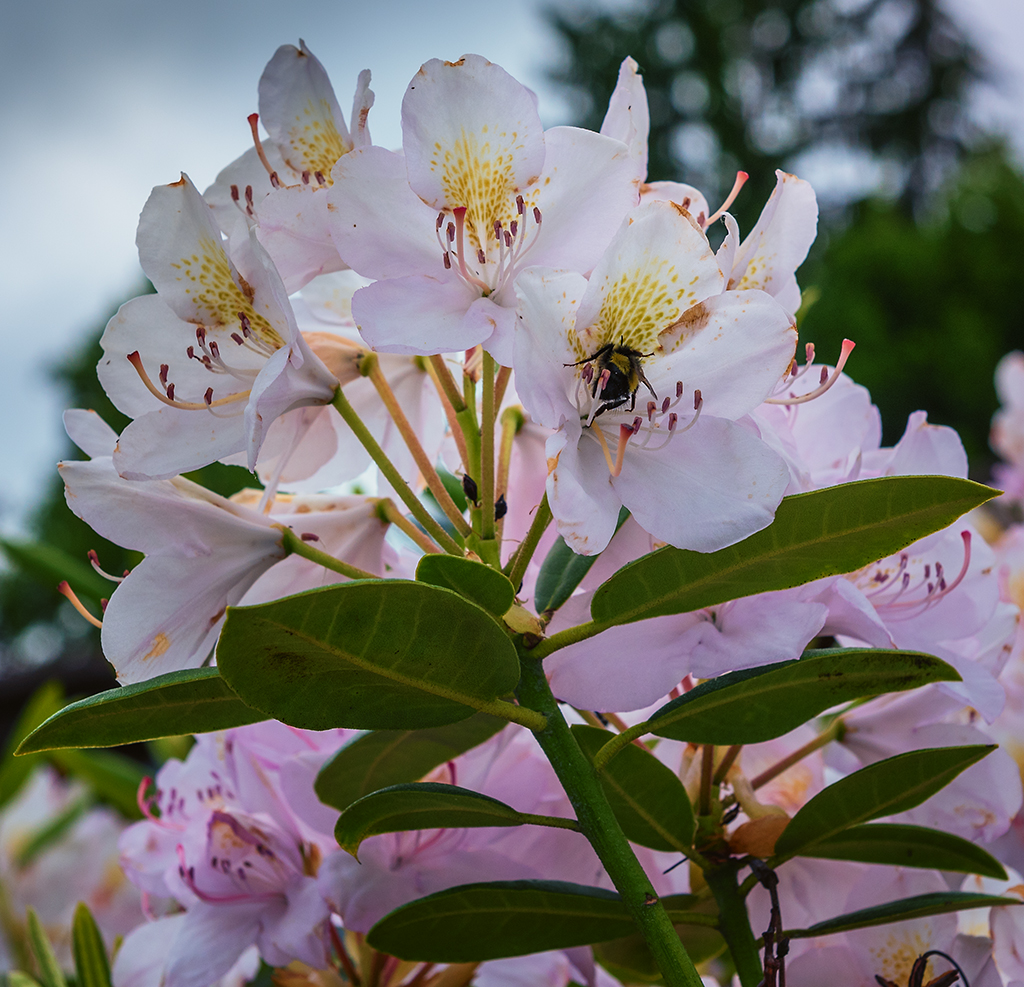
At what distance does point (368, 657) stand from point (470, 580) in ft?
0.18

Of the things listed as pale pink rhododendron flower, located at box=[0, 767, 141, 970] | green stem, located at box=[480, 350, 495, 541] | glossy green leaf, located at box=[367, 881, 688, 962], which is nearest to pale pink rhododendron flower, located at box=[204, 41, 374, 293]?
green stem, located at box=[480, 350, 495, 541]

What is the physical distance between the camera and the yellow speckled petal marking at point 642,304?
448 mm

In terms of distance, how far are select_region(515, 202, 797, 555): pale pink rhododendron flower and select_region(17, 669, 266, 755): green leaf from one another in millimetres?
177

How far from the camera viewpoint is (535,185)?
0.49 m

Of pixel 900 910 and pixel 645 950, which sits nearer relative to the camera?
pixel 900 910

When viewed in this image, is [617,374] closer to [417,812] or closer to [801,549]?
[801,549]

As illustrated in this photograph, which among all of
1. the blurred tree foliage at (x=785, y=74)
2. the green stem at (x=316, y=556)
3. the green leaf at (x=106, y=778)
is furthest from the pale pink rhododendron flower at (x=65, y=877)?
the blurred tree foliage at (x=785, y=74)

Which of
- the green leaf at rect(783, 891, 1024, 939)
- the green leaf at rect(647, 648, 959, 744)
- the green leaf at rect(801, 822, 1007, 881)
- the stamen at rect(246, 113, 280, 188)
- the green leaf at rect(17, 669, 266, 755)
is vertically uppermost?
the stamen at rect(246, 113, 280, 188)

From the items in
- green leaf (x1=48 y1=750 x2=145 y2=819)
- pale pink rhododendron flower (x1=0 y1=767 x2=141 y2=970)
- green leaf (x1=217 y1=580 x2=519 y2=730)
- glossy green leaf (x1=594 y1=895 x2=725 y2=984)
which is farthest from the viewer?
pale pink rhododendron flower (x1=0 y1=767 x2=141 y2=970)

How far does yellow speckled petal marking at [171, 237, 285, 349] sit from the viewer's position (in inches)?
18.9

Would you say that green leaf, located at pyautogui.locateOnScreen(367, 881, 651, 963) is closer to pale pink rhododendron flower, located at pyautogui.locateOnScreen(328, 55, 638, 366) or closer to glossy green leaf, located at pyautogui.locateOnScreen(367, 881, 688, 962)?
glossy green leaf, located at pyautogui.locateOnScreen(367, 881, 688, 962)

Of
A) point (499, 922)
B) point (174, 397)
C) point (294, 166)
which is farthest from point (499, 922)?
point (294, 166)

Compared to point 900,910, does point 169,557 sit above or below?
above

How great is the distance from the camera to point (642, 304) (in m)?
0.46
